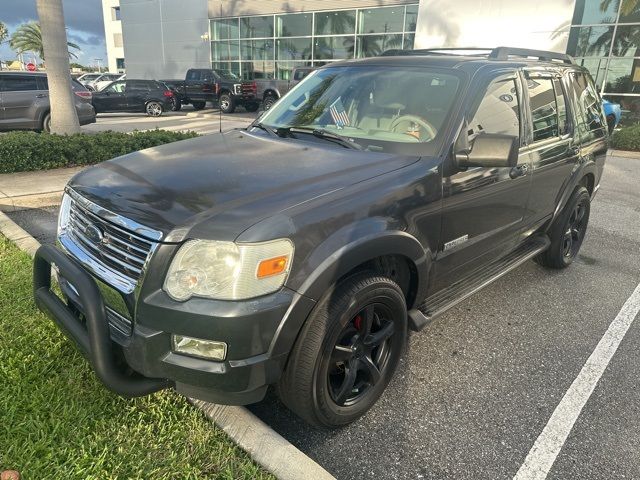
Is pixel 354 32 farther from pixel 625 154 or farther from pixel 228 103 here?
pixel 625 154

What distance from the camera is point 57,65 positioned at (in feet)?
28.7

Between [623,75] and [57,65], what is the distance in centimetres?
1795

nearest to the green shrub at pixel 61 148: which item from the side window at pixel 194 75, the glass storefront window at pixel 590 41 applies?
the glass storefront window at pixel 590 41

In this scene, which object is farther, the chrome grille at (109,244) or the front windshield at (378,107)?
the front windshield at (378,107)

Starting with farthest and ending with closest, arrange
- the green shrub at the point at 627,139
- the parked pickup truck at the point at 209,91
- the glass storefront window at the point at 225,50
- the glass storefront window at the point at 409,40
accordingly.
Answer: the glass storefront window at the point at 225,50 < the parked pickup truck at the point at 209,91 < the glass storefront window at the point at 409,40 < the green shrub at the point at 627,139

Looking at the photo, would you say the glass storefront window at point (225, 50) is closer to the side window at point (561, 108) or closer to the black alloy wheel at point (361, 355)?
the side window at point (561, 108)

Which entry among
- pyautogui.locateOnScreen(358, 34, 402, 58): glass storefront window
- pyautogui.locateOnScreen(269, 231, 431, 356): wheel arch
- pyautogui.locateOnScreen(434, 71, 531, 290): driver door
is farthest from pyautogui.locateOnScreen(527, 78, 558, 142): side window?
pyautogui.locateOnScreen(358, 34, 402, 58): glass storefront window

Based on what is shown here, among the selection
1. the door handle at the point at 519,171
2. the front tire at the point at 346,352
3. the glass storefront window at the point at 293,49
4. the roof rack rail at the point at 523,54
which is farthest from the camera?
the glass storefront window at the point at 293,49

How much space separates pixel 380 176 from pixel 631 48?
61.7ft

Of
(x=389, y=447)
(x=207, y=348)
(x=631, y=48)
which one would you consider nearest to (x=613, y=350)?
(x=389, y=447)

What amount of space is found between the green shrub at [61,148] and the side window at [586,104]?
21.4 ft

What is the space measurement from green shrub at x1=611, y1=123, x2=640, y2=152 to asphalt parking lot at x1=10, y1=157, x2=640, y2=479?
36.5ft

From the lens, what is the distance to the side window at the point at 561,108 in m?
4.02

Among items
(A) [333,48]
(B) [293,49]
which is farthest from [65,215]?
(B) [293,49]
